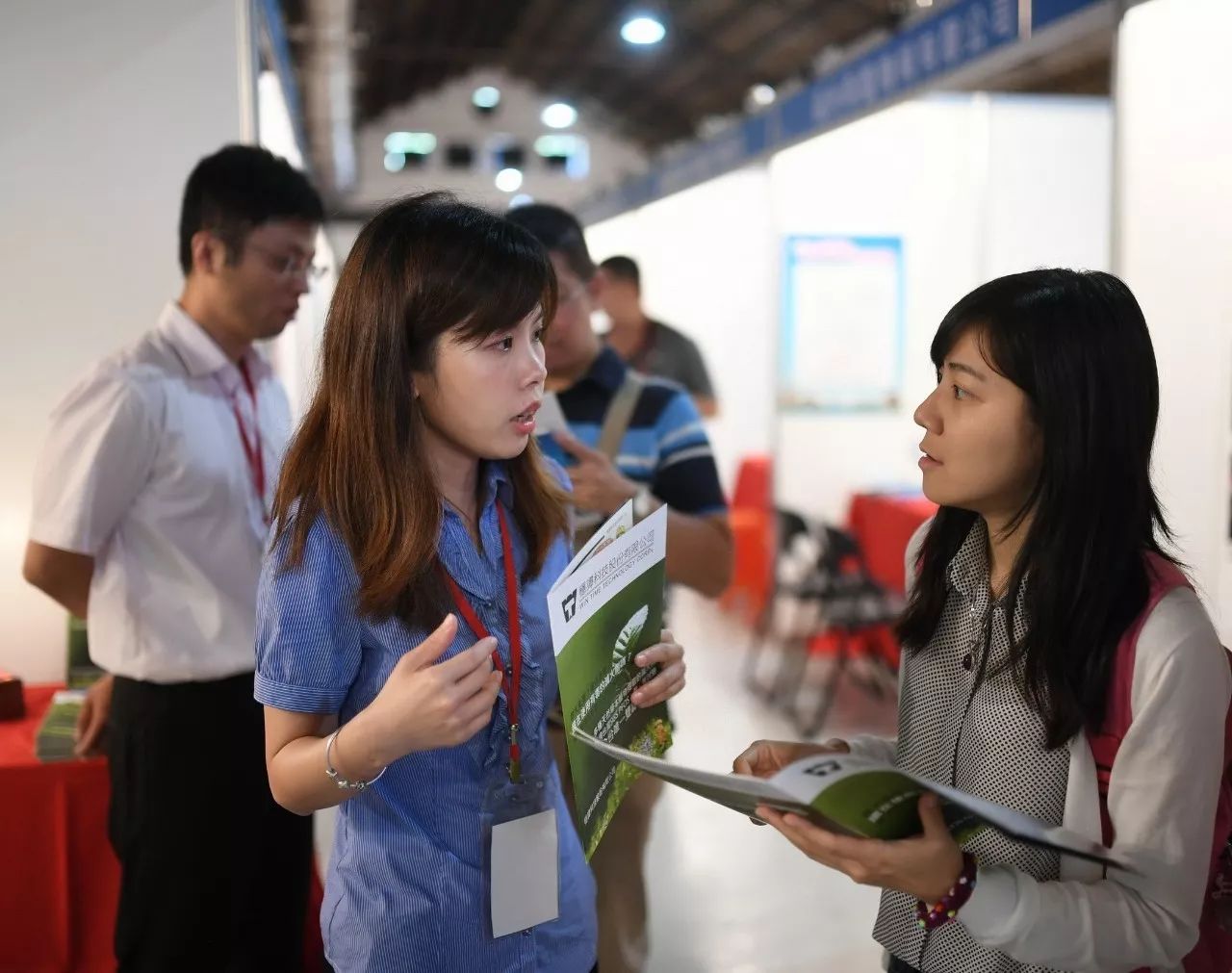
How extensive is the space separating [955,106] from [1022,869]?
4.97 meters

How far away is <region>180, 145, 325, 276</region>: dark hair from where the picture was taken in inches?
83.9

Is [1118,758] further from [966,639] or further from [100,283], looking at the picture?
[100,283]

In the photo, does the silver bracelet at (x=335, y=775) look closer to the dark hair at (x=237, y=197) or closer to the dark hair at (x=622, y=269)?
the dark hair at (x=237, y=197)

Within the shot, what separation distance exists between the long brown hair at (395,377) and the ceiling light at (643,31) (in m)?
7.23

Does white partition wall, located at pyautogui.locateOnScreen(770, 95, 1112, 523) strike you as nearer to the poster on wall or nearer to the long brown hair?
the poster on wall

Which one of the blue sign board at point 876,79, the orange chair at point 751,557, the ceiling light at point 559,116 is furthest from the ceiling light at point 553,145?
the orange chair at point 751,557

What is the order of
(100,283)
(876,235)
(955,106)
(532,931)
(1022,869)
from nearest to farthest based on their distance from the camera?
(1022,869), (532,931), (100,283), (955,106), (876,235)

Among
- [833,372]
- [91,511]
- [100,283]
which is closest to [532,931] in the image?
[91,511]

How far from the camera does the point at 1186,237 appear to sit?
111 inches

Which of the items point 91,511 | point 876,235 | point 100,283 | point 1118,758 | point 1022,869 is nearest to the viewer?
point 1118,758

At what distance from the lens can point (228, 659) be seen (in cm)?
207

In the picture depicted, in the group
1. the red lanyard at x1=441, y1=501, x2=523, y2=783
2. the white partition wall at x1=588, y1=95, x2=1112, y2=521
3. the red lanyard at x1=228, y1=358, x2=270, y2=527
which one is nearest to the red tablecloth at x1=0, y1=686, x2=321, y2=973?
the red lanyard at x1=228, y1=358, x2=270, y2=527

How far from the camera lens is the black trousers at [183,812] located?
6.69ft

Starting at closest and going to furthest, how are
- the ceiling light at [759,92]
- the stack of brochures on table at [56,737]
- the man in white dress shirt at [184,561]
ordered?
the man in white dress shirt at [184,561] → the stack of brochures on table at [56,737] → the ceiling light at [759,92]
